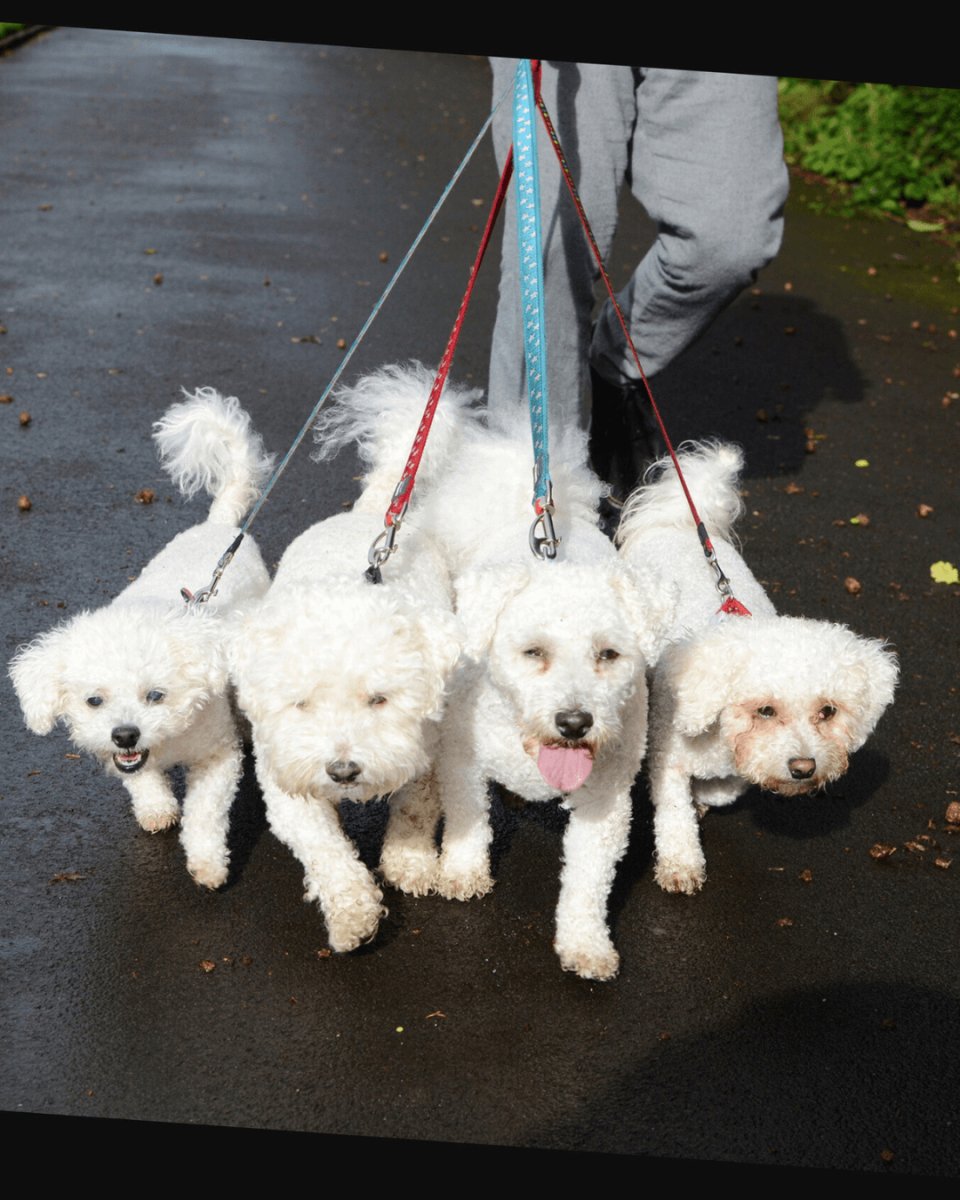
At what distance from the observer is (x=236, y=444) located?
14.7ft

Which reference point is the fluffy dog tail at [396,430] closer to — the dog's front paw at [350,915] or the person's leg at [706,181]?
the person's leg at [706,181]

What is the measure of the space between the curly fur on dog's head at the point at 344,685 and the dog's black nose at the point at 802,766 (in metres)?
1.06

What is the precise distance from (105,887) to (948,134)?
1171cm

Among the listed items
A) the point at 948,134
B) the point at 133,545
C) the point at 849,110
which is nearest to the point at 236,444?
the point at 133,545

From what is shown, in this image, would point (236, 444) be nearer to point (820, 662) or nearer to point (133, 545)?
point (133, 545)

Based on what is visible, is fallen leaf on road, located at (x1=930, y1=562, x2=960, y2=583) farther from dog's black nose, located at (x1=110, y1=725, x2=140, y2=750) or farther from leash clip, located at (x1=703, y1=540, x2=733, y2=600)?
dog's black nose, located at (x1=110, y1=725, x2=140, y2=750)

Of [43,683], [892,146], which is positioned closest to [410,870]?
[43,683]

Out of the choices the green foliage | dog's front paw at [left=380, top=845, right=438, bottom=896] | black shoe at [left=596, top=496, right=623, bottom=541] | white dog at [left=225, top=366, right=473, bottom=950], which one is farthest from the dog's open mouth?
the green foliage

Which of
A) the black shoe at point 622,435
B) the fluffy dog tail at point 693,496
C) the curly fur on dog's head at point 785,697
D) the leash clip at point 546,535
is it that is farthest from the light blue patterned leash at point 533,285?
the black shoe at point 622,435

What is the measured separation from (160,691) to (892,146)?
11.7 m

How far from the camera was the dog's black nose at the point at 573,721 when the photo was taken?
3010mm

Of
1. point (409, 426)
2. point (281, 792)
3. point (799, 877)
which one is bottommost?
point (799, 877)

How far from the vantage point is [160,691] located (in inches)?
131

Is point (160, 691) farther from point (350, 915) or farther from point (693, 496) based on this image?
point (693, 496)
